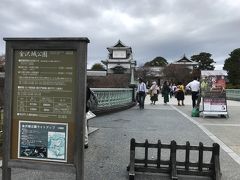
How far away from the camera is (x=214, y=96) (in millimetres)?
16438

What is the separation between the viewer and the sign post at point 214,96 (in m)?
16.2

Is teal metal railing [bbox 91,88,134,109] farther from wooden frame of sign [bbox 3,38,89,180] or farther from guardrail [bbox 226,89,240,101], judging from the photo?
guardrail [bbox 226,89,240,101]

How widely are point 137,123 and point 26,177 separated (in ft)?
25.8

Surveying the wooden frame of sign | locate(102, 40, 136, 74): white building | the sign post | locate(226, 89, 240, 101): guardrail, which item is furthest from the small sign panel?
locate(102, 40, 136, 74): white building

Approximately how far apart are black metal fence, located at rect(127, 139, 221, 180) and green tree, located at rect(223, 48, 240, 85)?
194ft

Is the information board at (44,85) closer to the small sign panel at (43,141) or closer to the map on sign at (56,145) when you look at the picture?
the small sign panel at (43,141)

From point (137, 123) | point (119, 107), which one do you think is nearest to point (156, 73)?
point (119, 107)

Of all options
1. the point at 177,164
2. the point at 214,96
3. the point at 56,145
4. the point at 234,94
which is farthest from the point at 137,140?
the point at 234,94

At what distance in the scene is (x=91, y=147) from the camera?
340 inches

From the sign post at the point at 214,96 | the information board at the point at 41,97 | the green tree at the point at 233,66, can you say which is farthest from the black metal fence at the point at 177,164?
the green tree at the point at 233,66

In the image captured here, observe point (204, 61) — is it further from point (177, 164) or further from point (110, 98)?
point (177, 164)

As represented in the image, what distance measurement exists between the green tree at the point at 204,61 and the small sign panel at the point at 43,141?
3308 inches

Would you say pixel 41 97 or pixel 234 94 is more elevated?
pixel 234 94

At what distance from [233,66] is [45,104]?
64616mm
